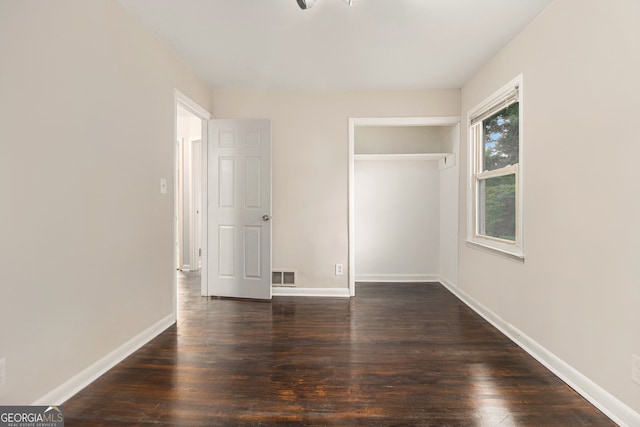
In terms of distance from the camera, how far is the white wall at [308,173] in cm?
385

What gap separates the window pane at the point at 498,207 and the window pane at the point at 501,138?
15 cm

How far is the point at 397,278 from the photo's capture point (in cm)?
451

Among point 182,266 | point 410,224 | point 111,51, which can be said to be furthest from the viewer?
point 182,266

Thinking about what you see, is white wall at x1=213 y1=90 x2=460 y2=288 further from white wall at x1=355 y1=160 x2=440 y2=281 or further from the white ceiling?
white wall at x1=355 y1=160 x2=440 y2=281

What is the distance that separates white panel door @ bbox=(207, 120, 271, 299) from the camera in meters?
3.67

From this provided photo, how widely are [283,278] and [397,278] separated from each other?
65.1 inches

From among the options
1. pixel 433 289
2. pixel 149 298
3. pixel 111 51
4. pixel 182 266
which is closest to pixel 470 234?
pixel 433 289

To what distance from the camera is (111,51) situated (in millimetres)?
2137

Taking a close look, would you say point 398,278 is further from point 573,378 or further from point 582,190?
point 582,190

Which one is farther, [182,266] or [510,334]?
[182,266]

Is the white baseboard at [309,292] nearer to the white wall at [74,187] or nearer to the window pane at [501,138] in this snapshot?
the white wall at [74,187]

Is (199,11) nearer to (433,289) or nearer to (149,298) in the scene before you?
(149,298)

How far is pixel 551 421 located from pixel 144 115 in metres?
3.23

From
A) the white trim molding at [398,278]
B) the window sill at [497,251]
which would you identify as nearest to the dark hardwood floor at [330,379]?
the window sill at [497,251]
